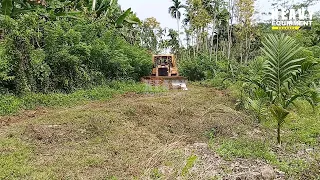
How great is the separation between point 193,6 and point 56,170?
2115 centimetres

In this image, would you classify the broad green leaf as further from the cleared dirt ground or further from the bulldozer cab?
the bulldozer cab

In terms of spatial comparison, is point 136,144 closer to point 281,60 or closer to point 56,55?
point 281,60

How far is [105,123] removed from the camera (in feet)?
18.3

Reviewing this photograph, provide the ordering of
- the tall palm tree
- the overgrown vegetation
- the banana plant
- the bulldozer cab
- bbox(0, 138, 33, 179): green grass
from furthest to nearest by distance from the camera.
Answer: the tall palm tree → the bulldozer cab → the banana plant → the overgrown vegetation → bbox(0, 138, 33, 179): green grass

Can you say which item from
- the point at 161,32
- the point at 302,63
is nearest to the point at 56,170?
the point at 302,63

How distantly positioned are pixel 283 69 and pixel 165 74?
13619mm

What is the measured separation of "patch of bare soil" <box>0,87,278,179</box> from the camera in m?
3.44

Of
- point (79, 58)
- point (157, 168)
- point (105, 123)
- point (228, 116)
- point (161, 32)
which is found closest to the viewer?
point (157, 168)

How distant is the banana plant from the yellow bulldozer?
9839 millimetres

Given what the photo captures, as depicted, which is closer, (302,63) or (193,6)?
(302,63)

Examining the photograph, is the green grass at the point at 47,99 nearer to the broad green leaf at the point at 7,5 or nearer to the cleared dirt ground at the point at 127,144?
the cleared dirt ground at the point at 127,144

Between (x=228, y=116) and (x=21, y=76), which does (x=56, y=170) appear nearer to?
(x=228, y=116)

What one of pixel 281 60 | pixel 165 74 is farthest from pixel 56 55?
pixel 165 74

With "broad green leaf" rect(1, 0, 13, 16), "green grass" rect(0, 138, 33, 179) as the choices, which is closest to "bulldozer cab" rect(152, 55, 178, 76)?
"green grass" rect(0, 138, 33, 179)
